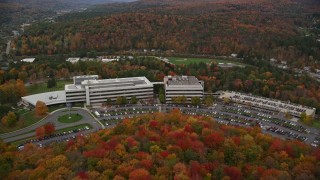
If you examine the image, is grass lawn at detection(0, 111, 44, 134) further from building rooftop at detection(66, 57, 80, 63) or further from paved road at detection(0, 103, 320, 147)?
building rooftop at detection(66, 57, 80, 63)

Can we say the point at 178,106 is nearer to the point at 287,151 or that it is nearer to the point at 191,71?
the point at 191,71

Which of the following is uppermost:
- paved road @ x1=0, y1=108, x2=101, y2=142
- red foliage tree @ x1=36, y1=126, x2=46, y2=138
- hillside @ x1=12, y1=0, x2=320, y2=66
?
hillside @ x1=12, y1=0, x2=320, y2=66

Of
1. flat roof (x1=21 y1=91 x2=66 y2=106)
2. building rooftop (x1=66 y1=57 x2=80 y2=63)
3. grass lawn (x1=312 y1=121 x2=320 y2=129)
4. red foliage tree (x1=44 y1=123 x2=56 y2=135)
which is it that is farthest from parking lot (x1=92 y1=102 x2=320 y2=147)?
building rooftop (x1=66 y1=57 x2=80 y2=63)

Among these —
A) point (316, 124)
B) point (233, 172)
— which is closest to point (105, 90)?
point (233, 172)

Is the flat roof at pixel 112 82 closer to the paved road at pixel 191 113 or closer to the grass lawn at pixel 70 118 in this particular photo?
the paved road at pixel 191 113

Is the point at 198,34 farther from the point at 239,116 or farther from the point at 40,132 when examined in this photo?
the point at 40,132

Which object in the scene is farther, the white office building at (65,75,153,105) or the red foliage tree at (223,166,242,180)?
the white office building at (65,75,153,105)

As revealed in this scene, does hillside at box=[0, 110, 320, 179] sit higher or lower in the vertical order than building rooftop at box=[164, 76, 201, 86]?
lower
